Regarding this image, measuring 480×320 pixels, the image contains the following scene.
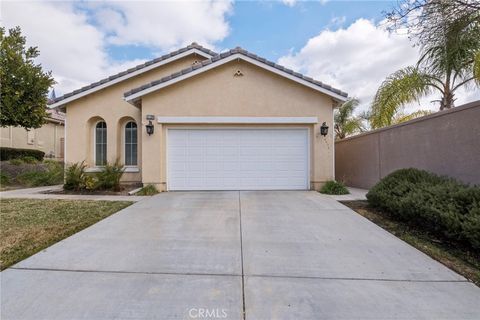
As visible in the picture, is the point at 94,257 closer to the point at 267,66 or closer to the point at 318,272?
the point at 318,272

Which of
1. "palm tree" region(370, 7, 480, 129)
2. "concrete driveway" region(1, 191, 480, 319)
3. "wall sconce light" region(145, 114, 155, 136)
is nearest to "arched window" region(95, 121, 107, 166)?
"wall sconce light" region(145, 114, 155, 136)

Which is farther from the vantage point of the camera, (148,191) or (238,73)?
(238,73)

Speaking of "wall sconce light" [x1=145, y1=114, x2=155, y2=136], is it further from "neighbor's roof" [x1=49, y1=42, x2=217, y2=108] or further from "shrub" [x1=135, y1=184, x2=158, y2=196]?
"neighbor's roof" [x1=49, y1=42, x2=217, y2=108]

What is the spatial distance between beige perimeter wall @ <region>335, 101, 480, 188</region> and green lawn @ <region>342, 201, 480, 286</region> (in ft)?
6.41

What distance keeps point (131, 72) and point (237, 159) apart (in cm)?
587

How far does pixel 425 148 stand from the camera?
6.78 metres

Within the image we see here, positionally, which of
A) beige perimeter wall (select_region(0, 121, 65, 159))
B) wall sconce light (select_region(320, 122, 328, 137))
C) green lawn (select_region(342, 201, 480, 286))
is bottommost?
green lawn (select_region(342, 201, 480, 286))

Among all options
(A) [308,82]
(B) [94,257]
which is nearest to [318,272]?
(B) [94,257]

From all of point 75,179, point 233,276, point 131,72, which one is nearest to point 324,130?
point 233,276

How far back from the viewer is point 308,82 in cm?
859

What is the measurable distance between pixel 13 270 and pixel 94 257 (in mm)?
862

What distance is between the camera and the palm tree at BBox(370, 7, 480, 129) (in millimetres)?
6402

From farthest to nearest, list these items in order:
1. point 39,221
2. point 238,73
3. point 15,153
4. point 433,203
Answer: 1. point 15,153
2. point 238,73
3. point 39,221
4. point 433,203

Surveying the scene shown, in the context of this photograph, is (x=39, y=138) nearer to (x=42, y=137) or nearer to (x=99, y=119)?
(x=42, y=137)
